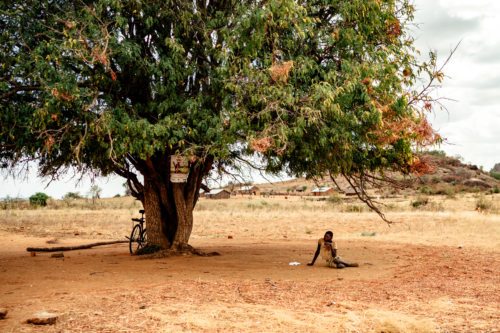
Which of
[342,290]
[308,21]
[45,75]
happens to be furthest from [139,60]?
[342,290]

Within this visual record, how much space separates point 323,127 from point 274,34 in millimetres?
2285

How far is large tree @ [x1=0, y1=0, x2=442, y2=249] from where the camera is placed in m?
11.3

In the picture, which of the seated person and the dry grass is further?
the dry grass

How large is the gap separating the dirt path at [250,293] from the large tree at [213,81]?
2736 mm

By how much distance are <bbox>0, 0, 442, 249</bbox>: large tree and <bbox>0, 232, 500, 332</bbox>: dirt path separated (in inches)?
108

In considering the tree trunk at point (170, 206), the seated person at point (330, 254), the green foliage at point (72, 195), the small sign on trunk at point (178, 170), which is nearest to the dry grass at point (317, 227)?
the seated person at point (330, 254)

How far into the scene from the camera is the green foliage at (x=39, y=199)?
53.6 meters

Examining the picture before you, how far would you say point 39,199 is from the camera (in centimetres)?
5512

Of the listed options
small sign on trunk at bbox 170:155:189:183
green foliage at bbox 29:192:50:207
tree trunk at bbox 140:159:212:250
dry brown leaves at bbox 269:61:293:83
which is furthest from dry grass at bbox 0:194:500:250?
green foliage at bbox 29:192:50:207

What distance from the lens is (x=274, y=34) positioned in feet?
38.1

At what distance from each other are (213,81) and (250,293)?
17.6 ft

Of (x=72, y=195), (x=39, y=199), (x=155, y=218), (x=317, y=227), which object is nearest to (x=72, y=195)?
(x=72, y=195)

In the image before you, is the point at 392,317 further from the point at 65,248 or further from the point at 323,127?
the point at 65,248

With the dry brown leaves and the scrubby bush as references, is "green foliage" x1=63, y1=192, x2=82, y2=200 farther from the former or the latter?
the dry brown leaves
